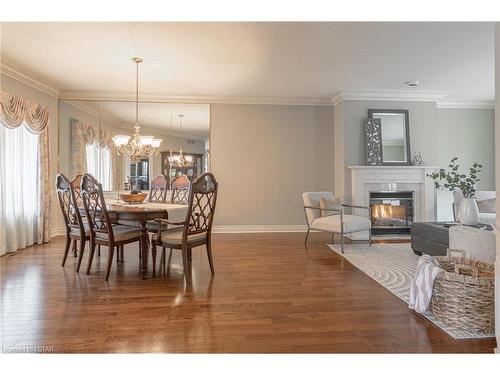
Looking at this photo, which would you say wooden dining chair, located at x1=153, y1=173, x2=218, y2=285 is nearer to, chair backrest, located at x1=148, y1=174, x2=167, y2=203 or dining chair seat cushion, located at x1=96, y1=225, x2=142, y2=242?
dining chair seat cushion, located at x1=96, y1=225, x2=142, y2=242

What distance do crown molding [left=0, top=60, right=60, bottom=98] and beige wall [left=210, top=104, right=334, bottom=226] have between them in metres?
2.68

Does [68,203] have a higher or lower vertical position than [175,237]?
higher

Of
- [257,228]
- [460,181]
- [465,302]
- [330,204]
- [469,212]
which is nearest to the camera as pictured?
[465,302]

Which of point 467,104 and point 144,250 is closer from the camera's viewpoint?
point 144,250

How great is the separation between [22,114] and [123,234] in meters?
2.56

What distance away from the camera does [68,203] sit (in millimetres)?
3900

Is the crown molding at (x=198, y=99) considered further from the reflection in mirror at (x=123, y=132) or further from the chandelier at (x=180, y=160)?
the chandelier at (x=180, y=160)

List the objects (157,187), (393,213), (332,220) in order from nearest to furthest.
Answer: (332,220) < (157,187) < (393,213)

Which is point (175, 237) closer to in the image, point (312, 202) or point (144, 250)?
point (144, 250)

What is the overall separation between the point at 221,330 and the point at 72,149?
5.05 meters

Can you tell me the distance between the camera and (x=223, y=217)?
6.25 meters

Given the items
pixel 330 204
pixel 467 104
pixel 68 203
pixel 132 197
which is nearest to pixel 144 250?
pixel 132 197
